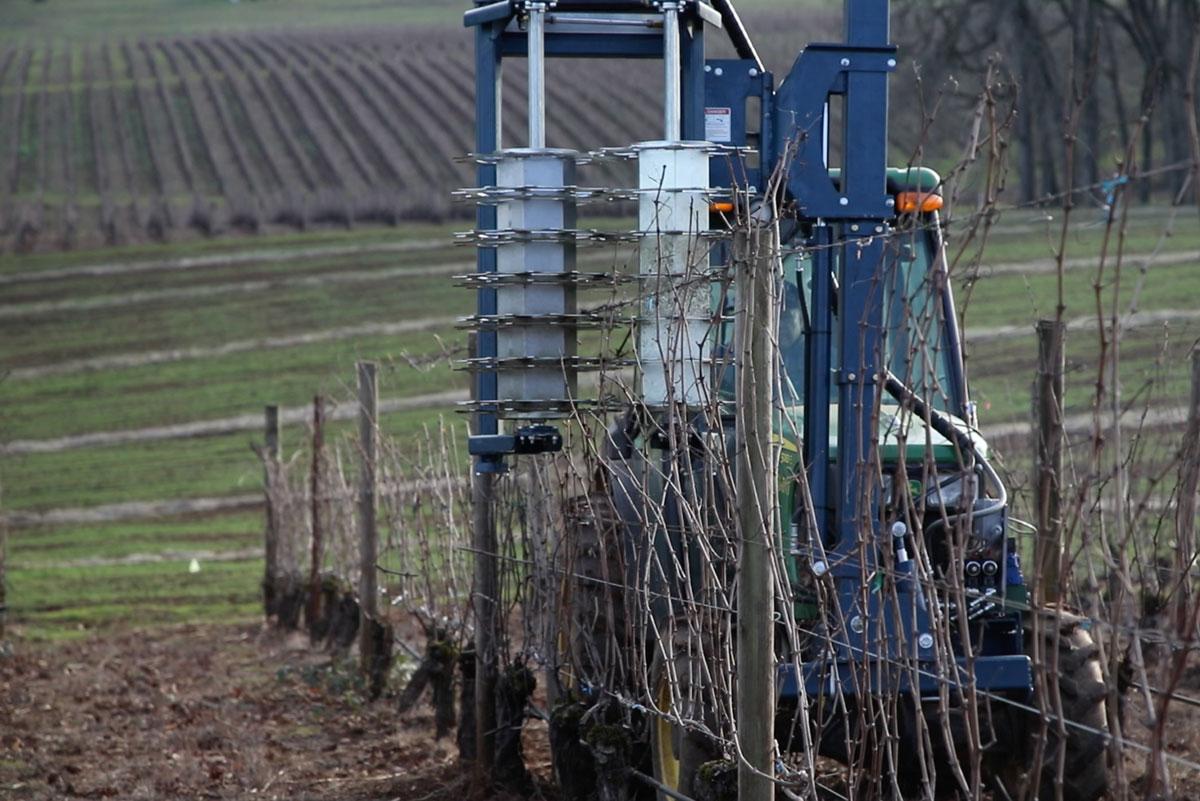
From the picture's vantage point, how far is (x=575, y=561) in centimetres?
673

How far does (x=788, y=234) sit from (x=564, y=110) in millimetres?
41366

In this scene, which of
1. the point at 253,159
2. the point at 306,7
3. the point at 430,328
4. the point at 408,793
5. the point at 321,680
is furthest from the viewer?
the point at 306,7

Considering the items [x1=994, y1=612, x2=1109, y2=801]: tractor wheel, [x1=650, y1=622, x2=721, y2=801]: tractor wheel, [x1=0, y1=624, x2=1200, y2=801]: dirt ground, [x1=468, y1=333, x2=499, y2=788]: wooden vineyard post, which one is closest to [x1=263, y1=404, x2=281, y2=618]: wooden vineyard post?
[x1=0, y1=624, x2=1200, y2=801]: dirt ground

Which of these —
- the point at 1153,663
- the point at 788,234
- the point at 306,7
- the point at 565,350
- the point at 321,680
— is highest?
the point at 306,7

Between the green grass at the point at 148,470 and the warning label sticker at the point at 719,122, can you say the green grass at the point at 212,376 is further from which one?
the warning label sticker at the point at 719,122

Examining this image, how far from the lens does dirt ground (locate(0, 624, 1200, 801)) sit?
7.78 metres

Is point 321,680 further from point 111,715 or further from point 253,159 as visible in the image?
point 253,159

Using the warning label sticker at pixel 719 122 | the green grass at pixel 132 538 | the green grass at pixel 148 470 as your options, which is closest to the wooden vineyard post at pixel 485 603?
the warning label sticker at pixel 719 122

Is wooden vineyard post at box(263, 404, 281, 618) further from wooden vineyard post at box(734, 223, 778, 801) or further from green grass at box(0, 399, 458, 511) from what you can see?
wooden vineyard post at box(734, 223, 778, 801)

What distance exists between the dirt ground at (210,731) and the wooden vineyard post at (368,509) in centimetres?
47

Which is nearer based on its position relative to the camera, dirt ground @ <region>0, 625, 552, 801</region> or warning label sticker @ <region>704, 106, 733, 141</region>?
warning label sticker @ <region>704, 106, 733, 141</region>

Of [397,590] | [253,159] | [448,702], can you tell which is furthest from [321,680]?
[253,159]

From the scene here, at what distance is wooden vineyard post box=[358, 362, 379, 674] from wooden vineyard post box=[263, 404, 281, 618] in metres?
3.72

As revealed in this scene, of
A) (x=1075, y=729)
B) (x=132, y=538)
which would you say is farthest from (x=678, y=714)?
(x=132, y=538)
